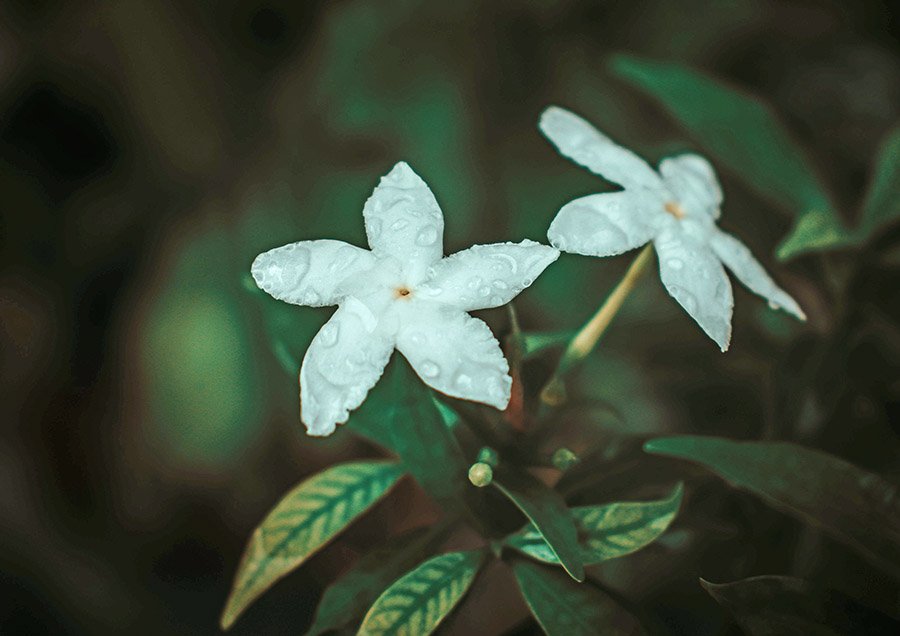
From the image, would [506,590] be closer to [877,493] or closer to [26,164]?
[877,493]

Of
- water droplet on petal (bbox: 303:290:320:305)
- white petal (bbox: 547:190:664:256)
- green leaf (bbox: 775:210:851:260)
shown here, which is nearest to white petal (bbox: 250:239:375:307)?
water droplet on petal (bbox: 303:290:320:305)

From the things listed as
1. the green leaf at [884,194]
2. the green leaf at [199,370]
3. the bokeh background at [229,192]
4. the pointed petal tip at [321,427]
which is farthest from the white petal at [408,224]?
the green leaf at [199,370]

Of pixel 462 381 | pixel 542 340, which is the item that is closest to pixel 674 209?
pixel 542 340

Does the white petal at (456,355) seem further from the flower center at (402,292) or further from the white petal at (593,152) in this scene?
the white petal at (593,152)

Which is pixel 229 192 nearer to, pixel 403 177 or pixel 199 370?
pixel 199 370

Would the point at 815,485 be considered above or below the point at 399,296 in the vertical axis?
below

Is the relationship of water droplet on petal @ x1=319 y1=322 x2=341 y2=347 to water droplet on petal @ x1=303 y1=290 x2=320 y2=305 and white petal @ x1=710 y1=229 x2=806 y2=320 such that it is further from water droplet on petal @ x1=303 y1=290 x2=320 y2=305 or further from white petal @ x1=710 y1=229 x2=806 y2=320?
white petal @ x1=710 y1=229 x2=806 y2=320

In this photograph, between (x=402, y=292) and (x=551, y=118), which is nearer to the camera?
(x=402, y=292)

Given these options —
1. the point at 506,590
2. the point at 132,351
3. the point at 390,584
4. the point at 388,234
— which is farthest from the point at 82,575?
the point at 388,234

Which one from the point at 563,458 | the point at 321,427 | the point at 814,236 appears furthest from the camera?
the point at 814,236
